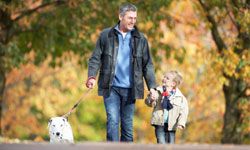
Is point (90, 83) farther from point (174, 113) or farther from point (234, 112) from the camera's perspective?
point (234, 112)

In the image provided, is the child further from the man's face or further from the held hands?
the man's face

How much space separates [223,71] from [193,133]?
1106 cm

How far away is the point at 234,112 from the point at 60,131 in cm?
926

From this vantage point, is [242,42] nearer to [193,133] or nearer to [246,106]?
[246,106]

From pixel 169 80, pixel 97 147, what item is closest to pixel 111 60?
pixel 169 80

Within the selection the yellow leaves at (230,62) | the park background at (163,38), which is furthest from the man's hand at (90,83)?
the yellow leaves at (230,62)

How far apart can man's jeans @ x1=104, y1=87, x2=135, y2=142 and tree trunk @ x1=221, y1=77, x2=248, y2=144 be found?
8076mm

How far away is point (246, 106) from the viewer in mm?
19125

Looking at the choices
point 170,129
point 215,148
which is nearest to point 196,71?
point 170,129

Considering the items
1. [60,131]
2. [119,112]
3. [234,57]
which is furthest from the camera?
[234,57]

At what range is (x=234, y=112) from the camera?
20328mm

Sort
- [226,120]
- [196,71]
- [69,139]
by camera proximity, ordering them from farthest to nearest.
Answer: [196,71] < [226,120] < [69,139]

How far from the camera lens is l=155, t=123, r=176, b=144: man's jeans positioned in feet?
39.7

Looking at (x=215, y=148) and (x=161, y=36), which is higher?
(x=161, y=36)
